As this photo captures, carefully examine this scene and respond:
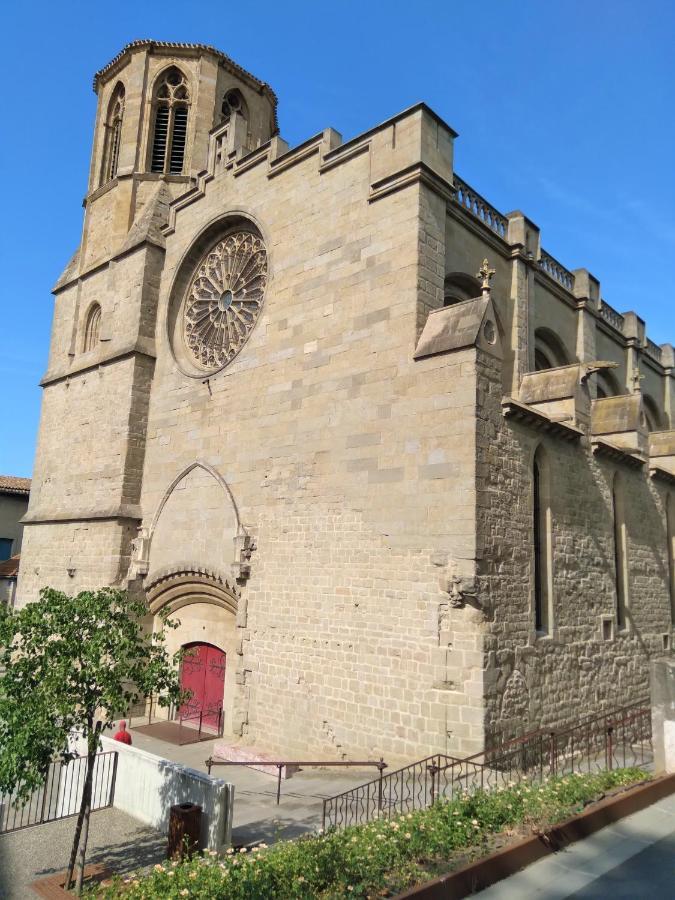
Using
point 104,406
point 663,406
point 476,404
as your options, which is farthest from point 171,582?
point 663,406

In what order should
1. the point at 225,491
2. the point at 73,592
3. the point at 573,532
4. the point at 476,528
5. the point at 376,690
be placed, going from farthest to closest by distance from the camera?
the point at 73,592, the point at 225,491, the point at 573,532, the point at 376,690, the point at 476,528

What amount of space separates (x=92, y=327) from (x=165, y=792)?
14683 millimetres

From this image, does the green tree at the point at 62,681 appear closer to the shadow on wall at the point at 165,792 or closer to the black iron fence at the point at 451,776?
the shadow on wall at the point at 165,792

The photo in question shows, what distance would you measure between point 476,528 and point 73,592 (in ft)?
37.4

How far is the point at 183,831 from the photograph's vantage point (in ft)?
25.2

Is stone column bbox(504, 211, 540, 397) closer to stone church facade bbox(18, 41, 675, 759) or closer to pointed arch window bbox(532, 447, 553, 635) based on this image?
stone church facade bbox(18, 41, 675, 759)

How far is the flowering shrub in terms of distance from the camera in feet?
18.2

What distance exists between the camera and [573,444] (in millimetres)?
12898

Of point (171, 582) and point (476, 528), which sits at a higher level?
point (476, 528)

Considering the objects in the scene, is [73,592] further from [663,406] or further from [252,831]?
[663,406]

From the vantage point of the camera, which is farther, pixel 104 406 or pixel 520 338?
pixel 104 406

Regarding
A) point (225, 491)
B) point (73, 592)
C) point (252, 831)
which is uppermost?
point (225, 491)

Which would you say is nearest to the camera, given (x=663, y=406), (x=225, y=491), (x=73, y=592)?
(x=225, y=491)

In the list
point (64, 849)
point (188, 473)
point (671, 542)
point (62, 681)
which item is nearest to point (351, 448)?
point (188, 473)
